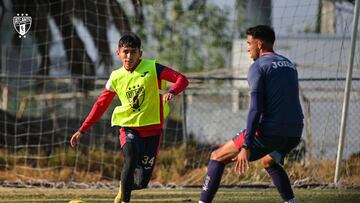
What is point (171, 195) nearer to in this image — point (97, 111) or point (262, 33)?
point (97, 111)

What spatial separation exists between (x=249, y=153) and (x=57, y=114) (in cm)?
1069

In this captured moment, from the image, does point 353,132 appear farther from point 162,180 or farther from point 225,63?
point 225,63

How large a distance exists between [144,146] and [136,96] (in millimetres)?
516

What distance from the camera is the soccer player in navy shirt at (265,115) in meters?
7.41

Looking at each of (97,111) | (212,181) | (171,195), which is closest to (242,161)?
(212,181)

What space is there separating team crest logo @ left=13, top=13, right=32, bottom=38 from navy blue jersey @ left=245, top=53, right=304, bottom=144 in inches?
350

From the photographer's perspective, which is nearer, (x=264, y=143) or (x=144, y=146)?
(x=264, y=143)

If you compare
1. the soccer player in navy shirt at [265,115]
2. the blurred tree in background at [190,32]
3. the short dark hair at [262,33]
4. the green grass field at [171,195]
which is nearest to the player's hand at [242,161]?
the soccer player in navy shirt at [265,115]

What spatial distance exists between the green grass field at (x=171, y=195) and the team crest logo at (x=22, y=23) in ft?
16.1

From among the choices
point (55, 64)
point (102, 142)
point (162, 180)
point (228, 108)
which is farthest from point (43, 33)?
point (162, 180)

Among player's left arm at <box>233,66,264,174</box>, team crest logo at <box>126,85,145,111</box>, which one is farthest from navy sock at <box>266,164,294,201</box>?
team crest logo at <box>126,85,145,111</box>

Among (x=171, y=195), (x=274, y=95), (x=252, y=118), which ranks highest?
(x=274, y=95)

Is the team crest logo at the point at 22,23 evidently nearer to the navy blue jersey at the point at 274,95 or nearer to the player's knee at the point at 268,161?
the player's knee at the point at 268,161

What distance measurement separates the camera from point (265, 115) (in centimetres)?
760
